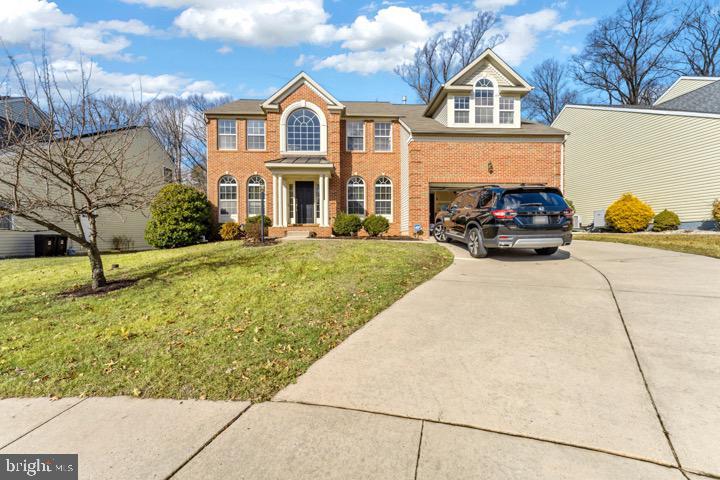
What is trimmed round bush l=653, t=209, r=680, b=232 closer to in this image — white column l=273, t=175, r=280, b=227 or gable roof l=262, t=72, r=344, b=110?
gable roof l=262, t=72, r=344, b=110

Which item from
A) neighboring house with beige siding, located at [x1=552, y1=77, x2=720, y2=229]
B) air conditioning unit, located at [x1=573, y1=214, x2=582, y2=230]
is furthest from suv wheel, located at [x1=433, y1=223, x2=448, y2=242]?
air conditioning unit, located at [x1=573, y1=214, x2=582, y2=230]

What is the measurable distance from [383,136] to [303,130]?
4.16 metres

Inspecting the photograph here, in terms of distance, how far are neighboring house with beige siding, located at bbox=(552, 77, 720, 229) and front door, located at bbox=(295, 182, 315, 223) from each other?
55.8ft

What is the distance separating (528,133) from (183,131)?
31391 millimetres

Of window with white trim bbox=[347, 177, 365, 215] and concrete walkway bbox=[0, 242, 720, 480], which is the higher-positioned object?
window with white trim bbox=[347, 177, 365, 215]

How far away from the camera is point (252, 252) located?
1000cm

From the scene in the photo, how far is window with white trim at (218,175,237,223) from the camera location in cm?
1755

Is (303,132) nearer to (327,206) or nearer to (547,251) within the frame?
(327,206)

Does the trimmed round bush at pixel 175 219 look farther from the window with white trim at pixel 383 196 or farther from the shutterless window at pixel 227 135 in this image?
the window with white trim at pixel 383 196

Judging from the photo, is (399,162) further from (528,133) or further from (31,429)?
(31,429)

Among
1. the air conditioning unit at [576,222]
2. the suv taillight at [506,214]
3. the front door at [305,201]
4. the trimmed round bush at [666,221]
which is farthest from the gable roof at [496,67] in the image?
the suv taillight at [506,214]

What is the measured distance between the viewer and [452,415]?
2.59 m

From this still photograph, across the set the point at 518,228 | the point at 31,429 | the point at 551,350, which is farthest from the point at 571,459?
the point at 518,228

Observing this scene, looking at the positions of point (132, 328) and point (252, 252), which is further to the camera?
point (252, 252)
